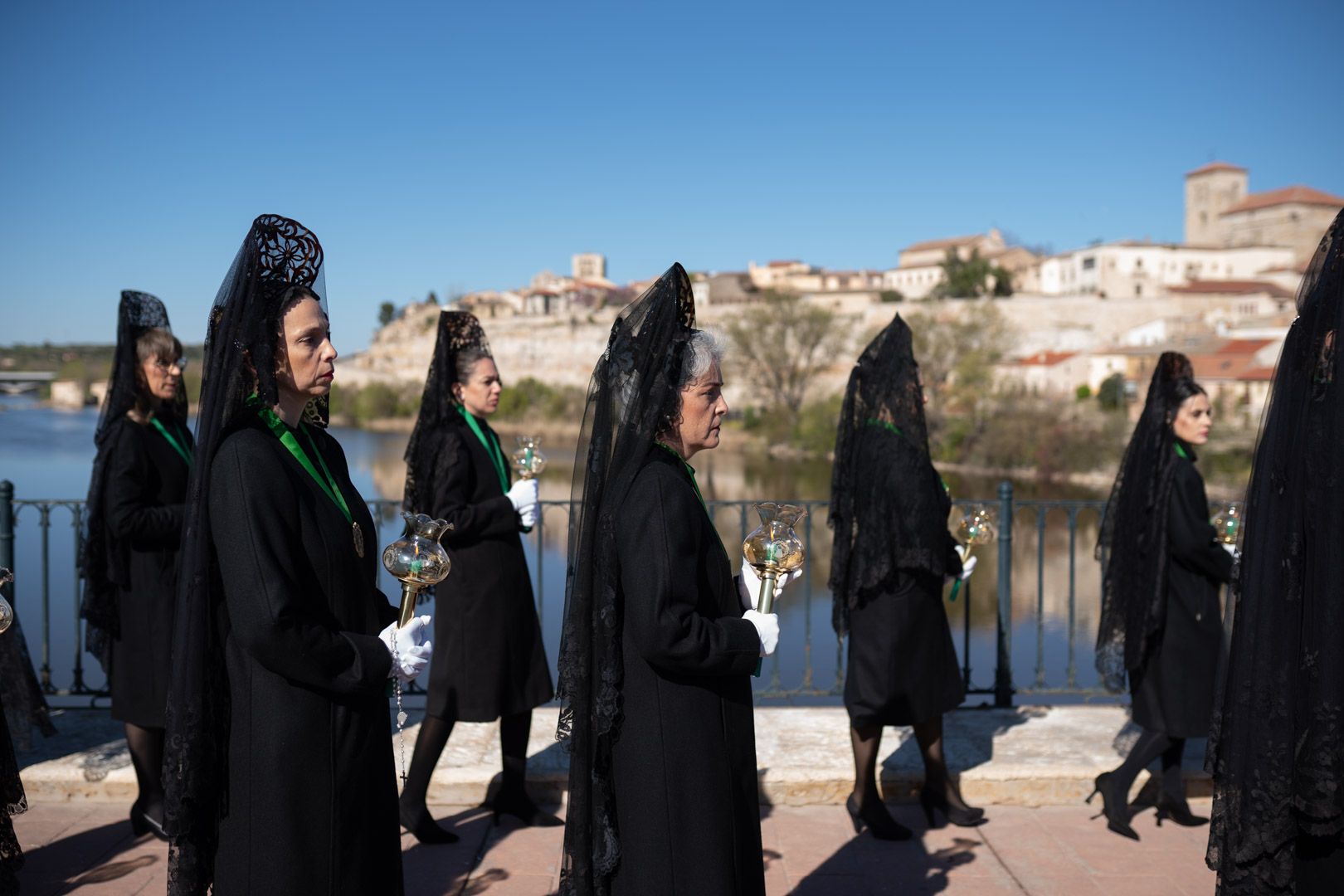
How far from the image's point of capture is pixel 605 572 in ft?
7.48

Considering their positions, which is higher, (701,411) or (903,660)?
(701,411)

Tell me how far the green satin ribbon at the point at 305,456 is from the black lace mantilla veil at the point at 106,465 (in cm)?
183

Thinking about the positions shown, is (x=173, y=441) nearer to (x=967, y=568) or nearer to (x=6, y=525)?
(x=6, y=525)

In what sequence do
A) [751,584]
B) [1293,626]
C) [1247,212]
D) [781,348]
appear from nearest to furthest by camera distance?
[1293,626] < [751,584] < [781,348] < [1247,212]

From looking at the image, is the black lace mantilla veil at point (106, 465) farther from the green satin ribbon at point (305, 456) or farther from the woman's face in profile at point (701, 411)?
the woman's face in profile at point (701, 411)

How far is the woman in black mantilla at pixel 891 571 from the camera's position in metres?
3.93

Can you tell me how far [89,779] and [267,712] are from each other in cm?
269

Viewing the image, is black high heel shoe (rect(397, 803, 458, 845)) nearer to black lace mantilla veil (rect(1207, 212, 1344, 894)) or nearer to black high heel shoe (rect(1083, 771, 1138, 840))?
black high heel shoe (rect(1083, 771, 1138, 840))

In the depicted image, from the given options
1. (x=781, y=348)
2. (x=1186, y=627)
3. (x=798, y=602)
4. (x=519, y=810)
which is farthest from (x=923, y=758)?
(x=781, y=348)

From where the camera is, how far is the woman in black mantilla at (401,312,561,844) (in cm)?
396

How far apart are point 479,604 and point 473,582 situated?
0.09 meters

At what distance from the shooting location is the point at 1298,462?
86.1 inches

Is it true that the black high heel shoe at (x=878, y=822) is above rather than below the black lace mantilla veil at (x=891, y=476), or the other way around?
below

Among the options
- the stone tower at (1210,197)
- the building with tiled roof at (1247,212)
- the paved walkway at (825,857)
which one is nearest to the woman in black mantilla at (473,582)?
the paved walkway at (825,857)
